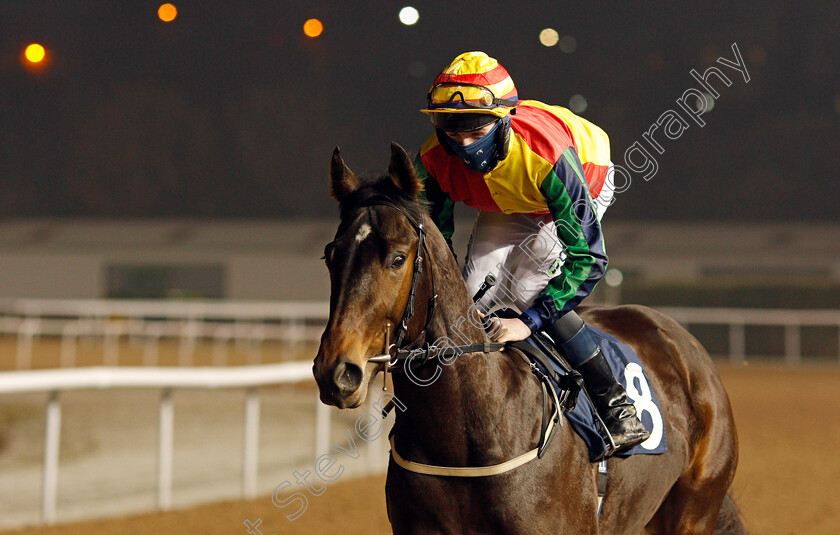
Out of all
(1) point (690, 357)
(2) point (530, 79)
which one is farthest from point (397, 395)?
(2) point (530, 79)

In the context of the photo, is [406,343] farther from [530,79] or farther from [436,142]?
[530,79]

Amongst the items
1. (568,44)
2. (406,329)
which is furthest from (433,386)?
(568,44)

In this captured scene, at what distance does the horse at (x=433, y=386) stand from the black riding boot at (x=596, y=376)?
0.12 m

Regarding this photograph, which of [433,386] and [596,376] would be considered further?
[596,376]

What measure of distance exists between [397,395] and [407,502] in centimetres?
28

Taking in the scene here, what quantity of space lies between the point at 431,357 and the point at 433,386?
0.10 m

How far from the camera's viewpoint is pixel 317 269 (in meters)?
19.1

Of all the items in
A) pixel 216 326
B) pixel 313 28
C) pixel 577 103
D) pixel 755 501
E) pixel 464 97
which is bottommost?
pixel 755 501

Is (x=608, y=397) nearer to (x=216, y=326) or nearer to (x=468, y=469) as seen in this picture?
(x=468, y=469)

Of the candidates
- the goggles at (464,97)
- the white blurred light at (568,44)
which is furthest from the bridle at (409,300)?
the white blurred light at (568,44)

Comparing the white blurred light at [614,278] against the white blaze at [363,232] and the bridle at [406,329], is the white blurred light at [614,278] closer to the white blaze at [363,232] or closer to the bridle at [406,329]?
the bridle at [406,329]

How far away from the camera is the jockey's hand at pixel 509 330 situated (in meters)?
2.33

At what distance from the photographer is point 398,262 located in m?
2.03

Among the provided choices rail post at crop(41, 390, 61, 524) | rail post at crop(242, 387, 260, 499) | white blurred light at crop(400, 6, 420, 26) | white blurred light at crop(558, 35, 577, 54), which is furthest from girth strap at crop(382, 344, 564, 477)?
white blurred light at crop(558, 35, 577, 54)
